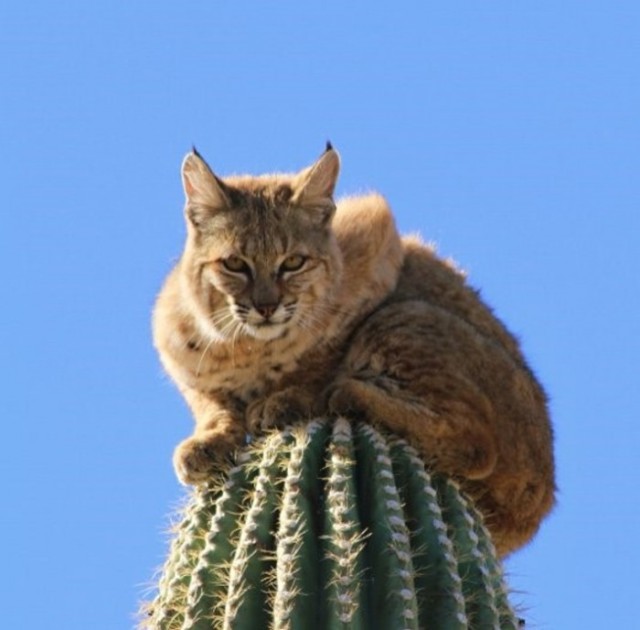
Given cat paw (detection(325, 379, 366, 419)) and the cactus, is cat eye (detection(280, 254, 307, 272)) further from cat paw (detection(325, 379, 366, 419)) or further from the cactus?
the cactus

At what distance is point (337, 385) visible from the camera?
652 cm

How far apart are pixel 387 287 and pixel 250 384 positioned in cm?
90

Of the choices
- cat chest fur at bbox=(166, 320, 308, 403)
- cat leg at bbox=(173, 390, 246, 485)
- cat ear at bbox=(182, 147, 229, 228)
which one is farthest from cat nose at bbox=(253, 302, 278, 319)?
cat ear at bbox=(182, 147, 229, 228)

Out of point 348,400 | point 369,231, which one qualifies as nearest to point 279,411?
point 348,400

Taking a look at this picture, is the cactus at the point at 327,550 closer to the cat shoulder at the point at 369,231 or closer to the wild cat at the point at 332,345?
the wild cat at the point at 332,345

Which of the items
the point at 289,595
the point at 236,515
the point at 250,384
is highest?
the point at 250,384

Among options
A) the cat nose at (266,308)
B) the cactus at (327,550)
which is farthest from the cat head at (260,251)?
the cactus at (327,550)

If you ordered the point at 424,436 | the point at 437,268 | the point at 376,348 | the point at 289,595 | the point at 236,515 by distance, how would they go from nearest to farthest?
the point at 289,595
the point at 236,515
the point at 424,436
the point at 376,348
the point at 437,268

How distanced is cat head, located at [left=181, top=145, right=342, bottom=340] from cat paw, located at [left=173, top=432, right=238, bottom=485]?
611 millimetres

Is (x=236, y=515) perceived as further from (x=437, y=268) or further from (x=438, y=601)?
(x=437, y=268)

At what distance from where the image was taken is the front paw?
6.36 m

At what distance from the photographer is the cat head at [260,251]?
6.86m

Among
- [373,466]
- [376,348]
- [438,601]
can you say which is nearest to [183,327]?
[376,348]

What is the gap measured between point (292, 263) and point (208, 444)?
1070 millimetres
